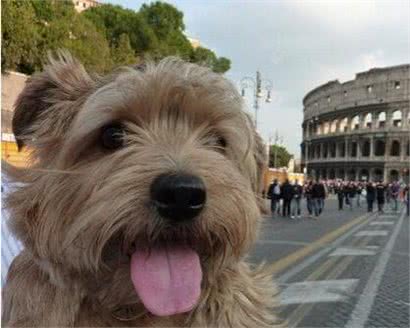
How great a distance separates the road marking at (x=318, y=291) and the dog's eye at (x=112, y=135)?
4.56 metres

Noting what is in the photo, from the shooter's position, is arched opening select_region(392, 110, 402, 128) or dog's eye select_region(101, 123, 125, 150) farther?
arched opening select_region(392, 110, 402, 128)

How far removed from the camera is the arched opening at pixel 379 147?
127 meters

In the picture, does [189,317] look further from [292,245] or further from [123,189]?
[292,245]

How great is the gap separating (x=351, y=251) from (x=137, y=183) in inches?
442

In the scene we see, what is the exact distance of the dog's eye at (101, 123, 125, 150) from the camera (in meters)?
2.14

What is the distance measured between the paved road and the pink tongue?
48 cm

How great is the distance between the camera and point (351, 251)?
499 inches

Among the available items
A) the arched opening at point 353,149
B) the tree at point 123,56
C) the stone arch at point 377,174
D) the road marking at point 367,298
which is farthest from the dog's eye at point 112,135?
the arched opening at point 353,149

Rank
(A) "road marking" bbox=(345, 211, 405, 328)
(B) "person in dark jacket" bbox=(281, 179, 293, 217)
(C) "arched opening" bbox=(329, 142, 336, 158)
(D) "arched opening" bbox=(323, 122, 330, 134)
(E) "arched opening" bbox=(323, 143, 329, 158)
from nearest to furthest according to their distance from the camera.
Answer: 1. (A) "road marking" bbox=(345, 211, 405, 328)
2. (B) "person in dark jacket" bbox=(281, 179, 293, 217)
3. (C) "arched opening" bbox=(329, 142, 336, 158)
4. (E) "arched opening" bbox=(323, 143, 329, 158)
5. (D) "arched opening" bbox=(323, 122, 330, 134)

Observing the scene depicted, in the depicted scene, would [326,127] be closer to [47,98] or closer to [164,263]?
[47,98]

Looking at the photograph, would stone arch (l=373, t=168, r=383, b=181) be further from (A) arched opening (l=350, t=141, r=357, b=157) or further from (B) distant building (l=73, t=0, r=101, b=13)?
(B) distant building (l=73, t=0, r=101, b=13)

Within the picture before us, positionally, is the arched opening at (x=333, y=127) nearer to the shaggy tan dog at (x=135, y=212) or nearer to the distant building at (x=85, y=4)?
the distant building at (x=85, y=4)

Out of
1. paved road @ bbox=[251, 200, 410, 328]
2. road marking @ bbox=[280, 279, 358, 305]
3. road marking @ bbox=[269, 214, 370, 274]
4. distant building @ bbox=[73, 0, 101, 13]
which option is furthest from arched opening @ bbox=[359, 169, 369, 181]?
road marking @ bbox=[280, 279, 358, 305]

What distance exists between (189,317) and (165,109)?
2.10ft
